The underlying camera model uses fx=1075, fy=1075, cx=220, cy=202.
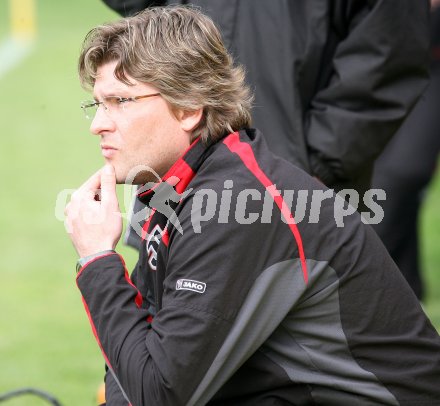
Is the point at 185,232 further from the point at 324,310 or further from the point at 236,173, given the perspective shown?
the point at 324,310

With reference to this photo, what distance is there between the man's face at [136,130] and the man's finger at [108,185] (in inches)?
0.8

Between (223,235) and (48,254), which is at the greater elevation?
(223,235)

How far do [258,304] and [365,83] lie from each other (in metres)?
1.56

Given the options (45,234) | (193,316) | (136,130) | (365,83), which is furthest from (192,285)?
(45,234)

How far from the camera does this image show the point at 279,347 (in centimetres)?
292

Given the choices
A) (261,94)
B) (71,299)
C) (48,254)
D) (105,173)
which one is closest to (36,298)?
(71,299)

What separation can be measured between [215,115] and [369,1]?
3.97 ft

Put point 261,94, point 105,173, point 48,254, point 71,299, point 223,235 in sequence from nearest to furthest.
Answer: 1. point 223,235
2. point 105,173
3. point 261,94
4. point 71,299
5. point 48,254

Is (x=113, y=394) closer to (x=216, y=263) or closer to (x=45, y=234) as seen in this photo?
(x=216, y=263)

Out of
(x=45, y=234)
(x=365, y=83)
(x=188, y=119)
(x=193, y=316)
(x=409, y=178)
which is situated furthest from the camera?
(x=45, y=234)

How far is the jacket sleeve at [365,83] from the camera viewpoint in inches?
161

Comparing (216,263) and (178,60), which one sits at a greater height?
(178,60)

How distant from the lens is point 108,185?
3.13 meters

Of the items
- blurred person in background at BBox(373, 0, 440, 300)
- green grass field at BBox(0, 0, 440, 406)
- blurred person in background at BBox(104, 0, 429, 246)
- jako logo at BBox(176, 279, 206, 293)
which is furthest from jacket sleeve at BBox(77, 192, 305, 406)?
blurred person in background at BBox(373, 0, 440, 300)
